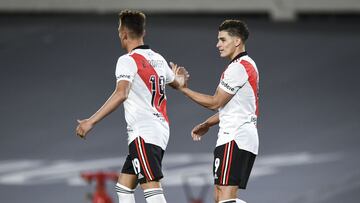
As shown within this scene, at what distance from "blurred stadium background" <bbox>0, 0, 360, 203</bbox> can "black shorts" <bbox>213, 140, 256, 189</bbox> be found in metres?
3.25

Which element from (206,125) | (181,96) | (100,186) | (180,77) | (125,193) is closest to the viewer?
(100,186)

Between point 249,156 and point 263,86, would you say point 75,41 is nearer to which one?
point 263,86

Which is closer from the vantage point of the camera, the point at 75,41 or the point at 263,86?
the point at 263,86

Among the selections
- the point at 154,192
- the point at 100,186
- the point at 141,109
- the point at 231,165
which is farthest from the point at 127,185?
the point at 100,186

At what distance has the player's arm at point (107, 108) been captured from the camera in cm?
640

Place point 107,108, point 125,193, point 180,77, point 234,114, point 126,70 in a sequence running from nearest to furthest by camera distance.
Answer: point 107,108 < point 126,70 < point 234,114 < point 125,193 < point 180,77

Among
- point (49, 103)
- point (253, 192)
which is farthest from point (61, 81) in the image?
point (253, 192)

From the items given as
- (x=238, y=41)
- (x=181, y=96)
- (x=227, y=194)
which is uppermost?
(x=181, y=96)

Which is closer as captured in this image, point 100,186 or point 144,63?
point 100,186

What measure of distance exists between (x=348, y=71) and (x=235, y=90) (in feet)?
28.9

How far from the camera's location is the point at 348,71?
15.2 m

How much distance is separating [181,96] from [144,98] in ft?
25.1

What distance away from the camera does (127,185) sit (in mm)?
6844

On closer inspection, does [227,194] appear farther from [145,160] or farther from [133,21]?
[133,21]
